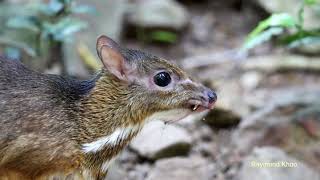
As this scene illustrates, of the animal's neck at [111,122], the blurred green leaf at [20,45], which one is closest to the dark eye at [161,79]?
the animal's neck at [111,122]

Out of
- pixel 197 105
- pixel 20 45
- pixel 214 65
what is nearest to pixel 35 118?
pixel 197 105

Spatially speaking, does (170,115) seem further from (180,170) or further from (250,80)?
(250,80)

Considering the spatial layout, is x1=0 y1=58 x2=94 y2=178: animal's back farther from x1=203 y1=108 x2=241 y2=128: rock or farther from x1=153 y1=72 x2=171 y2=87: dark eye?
x1=203 y1=108 x2=241 y2=128: rock

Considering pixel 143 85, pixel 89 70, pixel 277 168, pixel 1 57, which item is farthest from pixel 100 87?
pixel 89 70

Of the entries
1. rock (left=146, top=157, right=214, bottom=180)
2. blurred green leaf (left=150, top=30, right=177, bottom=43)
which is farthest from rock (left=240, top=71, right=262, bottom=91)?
rock (left=146, top=157, right=214, bottom=180)

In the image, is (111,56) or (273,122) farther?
(273,122)

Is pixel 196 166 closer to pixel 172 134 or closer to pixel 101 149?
pixel 172 134
